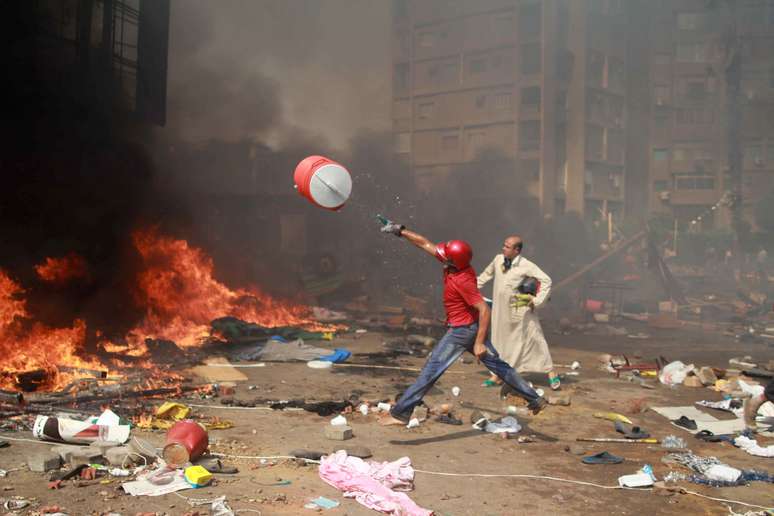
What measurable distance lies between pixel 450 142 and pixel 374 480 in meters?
37.3

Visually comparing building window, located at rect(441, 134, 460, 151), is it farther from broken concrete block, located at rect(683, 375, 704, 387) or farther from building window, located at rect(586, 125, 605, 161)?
broken concrete block, located at rect(683, 375, 704, 387)

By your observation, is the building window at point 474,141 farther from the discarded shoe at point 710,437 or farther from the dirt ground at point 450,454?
the discarded shoe at point 710,437

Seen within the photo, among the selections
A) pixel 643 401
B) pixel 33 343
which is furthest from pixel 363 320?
pixel 643 401

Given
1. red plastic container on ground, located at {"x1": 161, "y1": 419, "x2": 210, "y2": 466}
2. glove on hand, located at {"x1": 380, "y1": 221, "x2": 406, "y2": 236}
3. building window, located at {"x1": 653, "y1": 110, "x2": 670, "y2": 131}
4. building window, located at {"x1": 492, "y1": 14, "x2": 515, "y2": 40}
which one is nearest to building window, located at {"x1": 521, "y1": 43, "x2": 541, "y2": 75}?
building window, located at {"x1": 492, "y1": 14, "x2": 515, "y2": 40}

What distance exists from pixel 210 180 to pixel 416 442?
1638 cm

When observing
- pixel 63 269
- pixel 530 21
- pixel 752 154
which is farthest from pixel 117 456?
pixel 752 154

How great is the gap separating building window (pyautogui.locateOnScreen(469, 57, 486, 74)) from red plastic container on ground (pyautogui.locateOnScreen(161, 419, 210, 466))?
124 ft

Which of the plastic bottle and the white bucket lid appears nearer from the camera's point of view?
the plastic bottle

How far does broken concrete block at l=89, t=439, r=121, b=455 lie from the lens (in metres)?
5.09

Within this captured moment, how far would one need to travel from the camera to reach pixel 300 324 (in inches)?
558

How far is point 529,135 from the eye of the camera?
39.2m

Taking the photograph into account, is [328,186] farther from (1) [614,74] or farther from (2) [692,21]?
(2) [692,21]

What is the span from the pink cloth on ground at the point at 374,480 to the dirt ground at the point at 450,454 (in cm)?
9

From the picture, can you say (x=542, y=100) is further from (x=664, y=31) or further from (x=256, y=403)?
(x=256, y=403)
